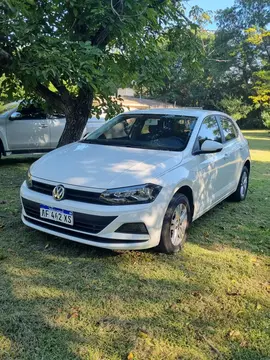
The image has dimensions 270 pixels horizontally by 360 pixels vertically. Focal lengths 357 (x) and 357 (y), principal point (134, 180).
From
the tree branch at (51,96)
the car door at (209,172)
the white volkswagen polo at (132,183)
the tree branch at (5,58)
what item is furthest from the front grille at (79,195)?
the tree branch at (51,96)

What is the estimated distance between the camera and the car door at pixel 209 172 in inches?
169

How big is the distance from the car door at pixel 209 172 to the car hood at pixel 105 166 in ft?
1.43

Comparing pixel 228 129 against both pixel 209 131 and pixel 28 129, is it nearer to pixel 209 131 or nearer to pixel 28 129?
pixel 209 131

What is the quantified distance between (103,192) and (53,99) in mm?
4660

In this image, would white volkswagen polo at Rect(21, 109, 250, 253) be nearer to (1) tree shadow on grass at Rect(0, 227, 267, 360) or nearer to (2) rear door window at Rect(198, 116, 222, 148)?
(2) rear door window at Rect(198, 116, 222, 148)

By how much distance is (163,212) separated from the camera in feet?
11.7

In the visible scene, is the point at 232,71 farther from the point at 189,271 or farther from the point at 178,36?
the point at 189,271

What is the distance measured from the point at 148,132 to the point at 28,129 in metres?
5.57

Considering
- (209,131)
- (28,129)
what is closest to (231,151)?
(209,131)

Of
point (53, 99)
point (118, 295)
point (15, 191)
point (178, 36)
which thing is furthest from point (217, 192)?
point (178, 36)

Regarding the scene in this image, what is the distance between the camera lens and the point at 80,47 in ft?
19.4

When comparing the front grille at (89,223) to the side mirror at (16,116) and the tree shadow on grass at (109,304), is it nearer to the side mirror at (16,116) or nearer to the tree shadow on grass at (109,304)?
the tree shadow on grass at (109,304)

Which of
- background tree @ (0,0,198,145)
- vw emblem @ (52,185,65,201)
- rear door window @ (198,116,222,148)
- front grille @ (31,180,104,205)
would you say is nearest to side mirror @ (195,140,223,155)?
rear door window @ (198,116,222,148)

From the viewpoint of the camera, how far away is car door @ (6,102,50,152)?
912cm
